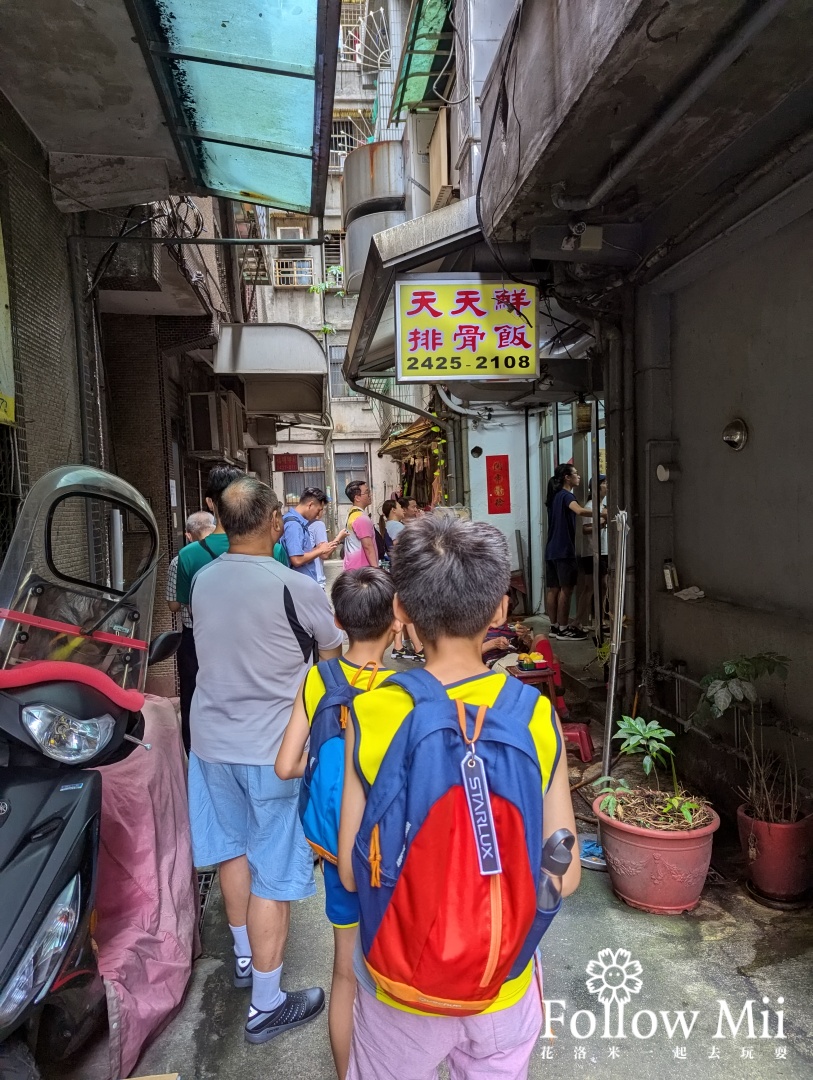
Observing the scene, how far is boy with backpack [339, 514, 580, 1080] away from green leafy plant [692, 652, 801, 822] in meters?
2.32

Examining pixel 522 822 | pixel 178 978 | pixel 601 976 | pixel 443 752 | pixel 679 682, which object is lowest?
pixel 601 976

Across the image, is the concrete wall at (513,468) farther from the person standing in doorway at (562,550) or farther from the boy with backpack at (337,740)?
the boy with backpack at (337,740)

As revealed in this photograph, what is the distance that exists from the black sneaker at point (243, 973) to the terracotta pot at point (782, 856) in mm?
2528

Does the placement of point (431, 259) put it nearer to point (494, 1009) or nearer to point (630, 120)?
point (630, 120)

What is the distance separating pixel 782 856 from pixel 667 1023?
114 centimetres

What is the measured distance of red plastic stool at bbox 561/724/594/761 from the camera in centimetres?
528

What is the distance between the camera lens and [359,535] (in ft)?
26.0

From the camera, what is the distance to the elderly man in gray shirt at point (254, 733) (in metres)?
2.61

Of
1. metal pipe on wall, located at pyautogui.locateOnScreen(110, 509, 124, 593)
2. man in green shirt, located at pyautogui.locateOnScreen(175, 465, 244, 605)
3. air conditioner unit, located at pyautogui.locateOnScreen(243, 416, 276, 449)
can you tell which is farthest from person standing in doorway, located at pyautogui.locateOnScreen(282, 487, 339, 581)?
air conditioner unit, located at pyautogui.locateOnScreen(243, 416, 276, 449)

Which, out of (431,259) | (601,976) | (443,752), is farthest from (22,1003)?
(431,259)

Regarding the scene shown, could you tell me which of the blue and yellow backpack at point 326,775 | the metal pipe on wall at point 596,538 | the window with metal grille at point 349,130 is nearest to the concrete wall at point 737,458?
the metal pipe on wall at point 596,538

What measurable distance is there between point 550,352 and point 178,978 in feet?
22.3

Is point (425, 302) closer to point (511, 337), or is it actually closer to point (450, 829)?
point (511, 337)

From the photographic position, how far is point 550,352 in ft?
25.0
